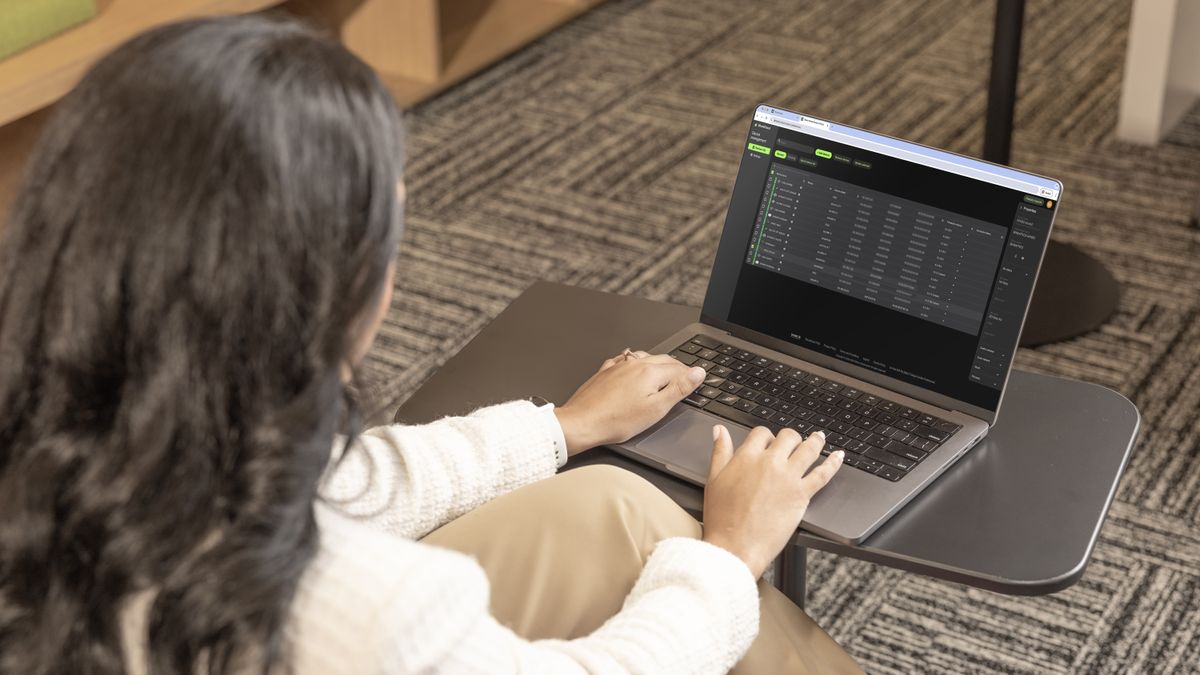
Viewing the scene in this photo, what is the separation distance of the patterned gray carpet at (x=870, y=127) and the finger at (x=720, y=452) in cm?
76

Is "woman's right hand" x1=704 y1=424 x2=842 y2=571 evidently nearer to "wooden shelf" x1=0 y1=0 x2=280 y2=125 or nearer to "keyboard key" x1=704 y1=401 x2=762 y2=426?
"keyboard key" x1=704 y1=401 x2=762 y2=426

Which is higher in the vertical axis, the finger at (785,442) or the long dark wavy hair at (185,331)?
the long dark wavy hair at (185,331)

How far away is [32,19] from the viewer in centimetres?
251

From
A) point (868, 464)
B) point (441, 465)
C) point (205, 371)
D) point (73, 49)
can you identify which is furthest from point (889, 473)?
point (73, 49)

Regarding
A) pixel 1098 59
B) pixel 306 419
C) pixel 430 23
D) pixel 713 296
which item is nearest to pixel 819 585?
pixel 713 296

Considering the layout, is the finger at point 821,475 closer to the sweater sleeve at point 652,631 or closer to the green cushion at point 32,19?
the sweater sleeve at point 652,631

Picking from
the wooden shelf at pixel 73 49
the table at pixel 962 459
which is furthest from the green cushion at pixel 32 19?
the table at pixel 962 459

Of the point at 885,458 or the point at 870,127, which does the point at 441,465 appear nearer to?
the point at 885,458

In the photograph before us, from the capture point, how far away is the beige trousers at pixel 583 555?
1.14 m

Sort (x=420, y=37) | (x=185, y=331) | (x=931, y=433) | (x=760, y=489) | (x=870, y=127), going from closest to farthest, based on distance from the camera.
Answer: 1. (x=185, y=331)
2. (x=760, y=489)
3. (x=931, y=433)
4. (x=870, y=127)
5. (x=420, y=37)

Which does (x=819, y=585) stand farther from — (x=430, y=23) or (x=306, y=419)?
(x=430, y=23)

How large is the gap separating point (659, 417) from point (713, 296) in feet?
0.63

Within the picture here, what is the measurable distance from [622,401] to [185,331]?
1.80 ft

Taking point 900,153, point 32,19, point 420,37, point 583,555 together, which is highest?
point 900,153
